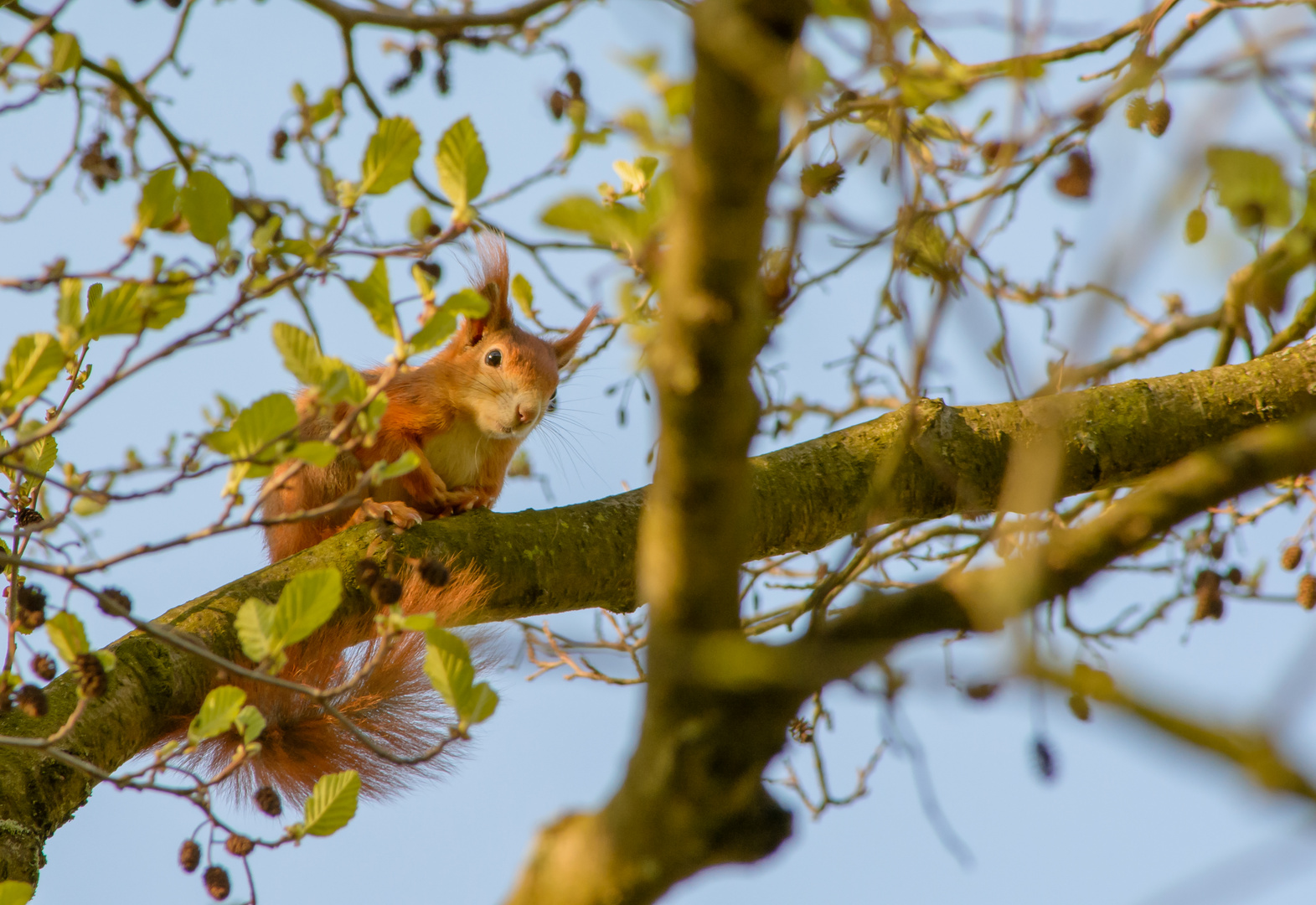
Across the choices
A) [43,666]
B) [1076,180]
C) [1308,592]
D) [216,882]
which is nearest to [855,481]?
[1076,180]

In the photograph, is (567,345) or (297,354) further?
(567,345)

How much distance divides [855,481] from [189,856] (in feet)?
4.54

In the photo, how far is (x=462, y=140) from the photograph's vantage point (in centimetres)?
132

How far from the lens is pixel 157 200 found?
4.40ft

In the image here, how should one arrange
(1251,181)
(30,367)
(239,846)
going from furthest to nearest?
1. (239,846)
2. (30,367)
3. (1251,181)

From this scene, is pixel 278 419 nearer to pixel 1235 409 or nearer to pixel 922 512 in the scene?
pixel 922 512

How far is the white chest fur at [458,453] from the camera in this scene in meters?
3.16

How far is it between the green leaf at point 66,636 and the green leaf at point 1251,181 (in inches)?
53.7

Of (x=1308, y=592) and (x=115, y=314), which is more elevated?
(x=115, y=314)

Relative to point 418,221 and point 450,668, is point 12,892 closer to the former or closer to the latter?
point 450,668

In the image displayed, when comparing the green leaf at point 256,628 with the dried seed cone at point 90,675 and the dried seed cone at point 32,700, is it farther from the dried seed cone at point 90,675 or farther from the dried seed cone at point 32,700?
the dried seed cone at point 32,700

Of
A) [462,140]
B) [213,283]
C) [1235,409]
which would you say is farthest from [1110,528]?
[1235,409]

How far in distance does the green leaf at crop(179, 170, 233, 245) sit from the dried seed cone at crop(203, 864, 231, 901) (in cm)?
86

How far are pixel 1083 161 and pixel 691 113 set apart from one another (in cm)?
146
